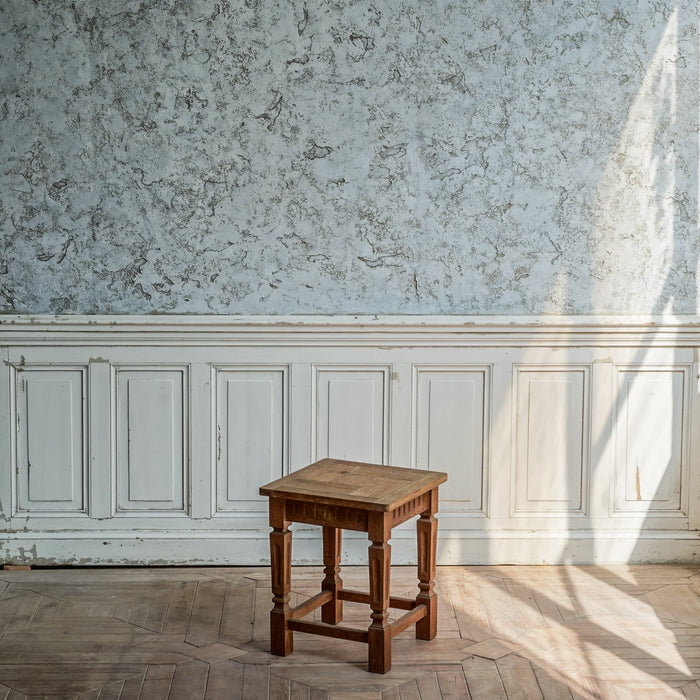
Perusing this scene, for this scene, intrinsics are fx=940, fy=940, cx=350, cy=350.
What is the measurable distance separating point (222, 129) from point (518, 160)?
3.92 ft

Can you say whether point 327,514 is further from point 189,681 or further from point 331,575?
point 189,681

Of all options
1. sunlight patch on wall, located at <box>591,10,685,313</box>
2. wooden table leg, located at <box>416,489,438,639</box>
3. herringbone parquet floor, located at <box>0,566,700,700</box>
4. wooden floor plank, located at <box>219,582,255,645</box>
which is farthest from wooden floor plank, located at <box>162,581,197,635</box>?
sunlight patch on wall, located at <box>591,10,685,313</box>

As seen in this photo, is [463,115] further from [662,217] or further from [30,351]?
[30,351]

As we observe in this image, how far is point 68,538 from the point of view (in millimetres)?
3852

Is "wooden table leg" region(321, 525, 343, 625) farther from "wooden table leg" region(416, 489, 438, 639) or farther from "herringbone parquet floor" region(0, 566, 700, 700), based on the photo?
"wooden table leg" region(416, 489, 438, 639)

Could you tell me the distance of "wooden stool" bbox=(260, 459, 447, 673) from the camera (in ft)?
9.39

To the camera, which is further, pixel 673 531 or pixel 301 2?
pixel 673 531

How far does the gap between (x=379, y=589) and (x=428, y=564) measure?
0.30 meters

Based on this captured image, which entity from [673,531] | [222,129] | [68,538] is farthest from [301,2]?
[673,531]

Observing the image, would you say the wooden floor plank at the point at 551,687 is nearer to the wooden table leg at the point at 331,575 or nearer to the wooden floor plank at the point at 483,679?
the wooden floor plank at the point at 483,679

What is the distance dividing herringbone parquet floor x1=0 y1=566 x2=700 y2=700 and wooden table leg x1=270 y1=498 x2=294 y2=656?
62 millimetres

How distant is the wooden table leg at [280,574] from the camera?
2979 millimetres

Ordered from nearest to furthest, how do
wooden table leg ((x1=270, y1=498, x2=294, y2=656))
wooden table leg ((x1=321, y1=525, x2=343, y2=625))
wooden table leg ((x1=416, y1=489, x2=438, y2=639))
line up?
1. wooden table leg ((x1=270, y1=498, x2=294, y2=656))
2. wooden table leg ((x1=416, y1=489, x2=438, y2=639))
3. wooden table leg ((x1=321, y1=525, x2=343, y2=625))

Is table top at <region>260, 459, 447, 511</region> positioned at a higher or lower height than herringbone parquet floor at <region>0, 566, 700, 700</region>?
higher
